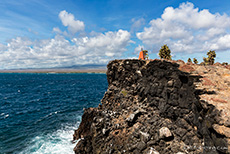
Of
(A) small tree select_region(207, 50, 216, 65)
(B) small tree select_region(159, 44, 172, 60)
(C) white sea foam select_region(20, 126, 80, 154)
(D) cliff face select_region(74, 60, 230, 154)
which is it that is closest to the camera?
(D) cliff face select_region(74, 60, 230, 154)

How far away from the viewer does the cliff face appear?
15742 millimetres

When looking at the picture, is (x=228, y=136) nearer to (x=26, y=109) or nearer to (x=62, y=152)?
(x=62, y=152)

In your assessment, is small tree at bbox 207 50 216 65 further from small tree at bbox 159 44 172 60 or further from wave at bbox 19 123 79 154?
wave at bbox 19 123 79 154

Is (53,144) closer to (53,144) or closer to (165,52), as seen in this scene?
(53,144)

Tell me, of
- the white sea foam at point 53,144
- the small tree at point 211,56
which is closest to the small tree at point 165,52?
the small tree at point 211,56

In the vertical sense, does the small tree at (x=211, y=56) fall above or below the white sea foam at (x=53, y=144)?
above

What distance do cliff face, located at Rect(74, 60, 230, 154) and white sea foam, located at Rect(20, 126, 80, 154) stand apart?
13.0 ft

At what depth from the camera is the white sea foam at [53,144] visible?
1072 inches

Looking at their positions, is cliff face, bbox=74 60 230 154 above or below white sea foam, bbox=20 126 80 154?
above

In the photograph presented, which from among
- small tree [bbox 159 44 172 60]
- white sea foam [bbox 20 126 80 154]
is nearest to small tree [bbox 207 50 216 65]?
small tree [bbox 159 44 172 60]

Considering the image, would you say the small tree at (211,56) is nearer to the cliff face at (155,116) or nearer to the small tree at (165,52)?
the small tree at (165,52)

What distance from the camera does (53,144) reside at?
29.4 m

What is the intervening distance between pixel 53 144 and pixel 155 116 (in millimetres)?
24412

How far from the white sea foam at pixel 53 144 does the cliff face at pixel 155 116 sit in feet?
13.0
